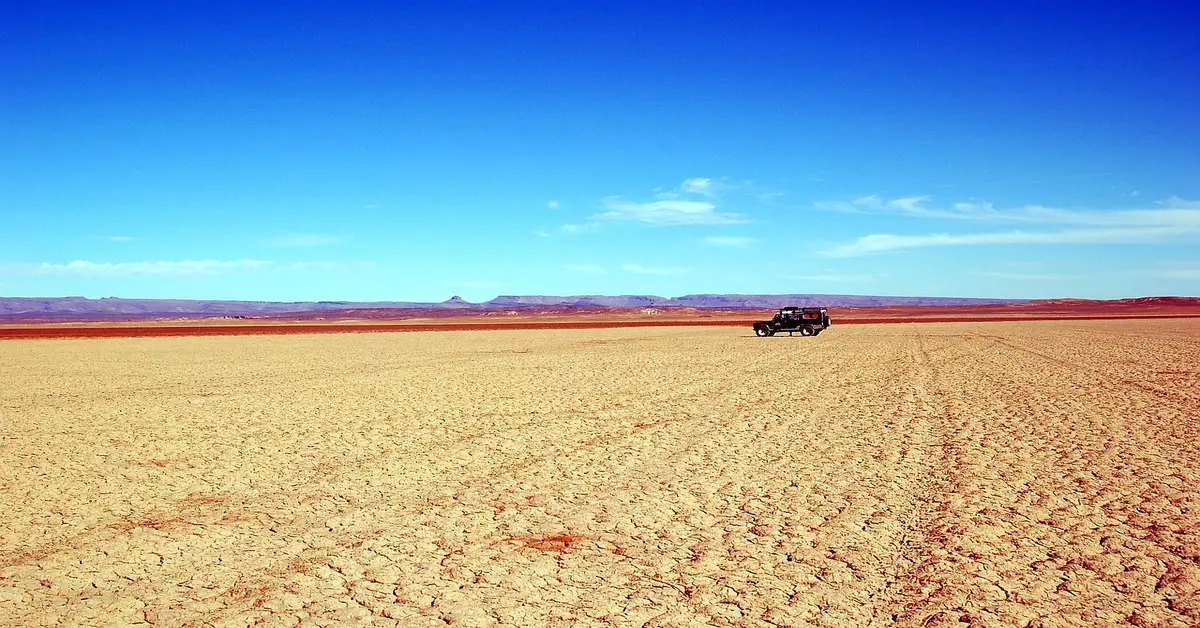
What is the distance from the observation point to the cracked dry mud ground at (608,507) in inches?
211

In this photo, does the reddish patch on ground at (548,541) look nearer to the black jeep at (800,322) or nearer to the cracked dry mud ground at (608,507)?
the cracked dry mud ground at (608,507)

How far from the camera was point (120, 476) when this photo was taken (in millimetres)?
9188

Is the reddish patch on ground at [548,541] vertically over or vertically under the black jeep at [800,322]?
under

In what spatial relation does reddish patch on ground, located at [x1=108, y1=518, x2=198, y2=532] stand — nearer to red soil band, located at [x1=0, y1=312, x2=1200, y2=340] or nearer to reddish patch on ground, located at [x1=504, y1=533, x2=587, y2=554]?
reddish patch on ground, located at [x1=504, y1=533, x2=587, y2=554]

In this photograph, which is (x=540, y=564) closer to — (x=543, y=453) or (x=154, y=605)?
(x=154, y=605)

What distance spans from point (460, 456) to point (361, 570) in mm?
4267

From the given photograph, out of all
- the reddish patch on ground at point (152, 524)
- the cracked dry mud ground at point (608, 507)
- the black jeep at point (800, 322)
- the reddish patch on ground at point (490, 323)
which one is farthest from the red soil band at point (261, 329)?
the reddish patch on ground at point (152, 524)

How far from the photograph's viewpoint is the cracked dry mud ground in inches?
211

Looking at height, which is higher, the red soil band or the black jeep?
the black jeep

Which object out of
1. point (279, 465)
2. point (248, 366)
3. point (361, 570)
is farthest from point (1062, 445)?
point (248, 366)

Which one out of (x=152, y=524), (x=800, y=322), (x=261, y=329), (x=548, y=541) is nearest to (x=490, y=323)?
(x=261, y=329)

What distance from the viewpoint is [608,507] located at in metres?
7.71

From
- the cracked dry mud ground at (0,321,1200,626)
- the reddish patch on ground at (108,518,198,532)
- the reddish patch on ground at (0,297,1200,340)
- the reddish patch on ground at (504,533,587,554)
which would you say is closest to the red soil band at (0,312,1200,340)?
the reddish patch on ground at (0,297,1200,340)

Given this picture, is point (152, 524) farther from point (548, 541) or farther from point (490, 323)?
point (490, 323)
